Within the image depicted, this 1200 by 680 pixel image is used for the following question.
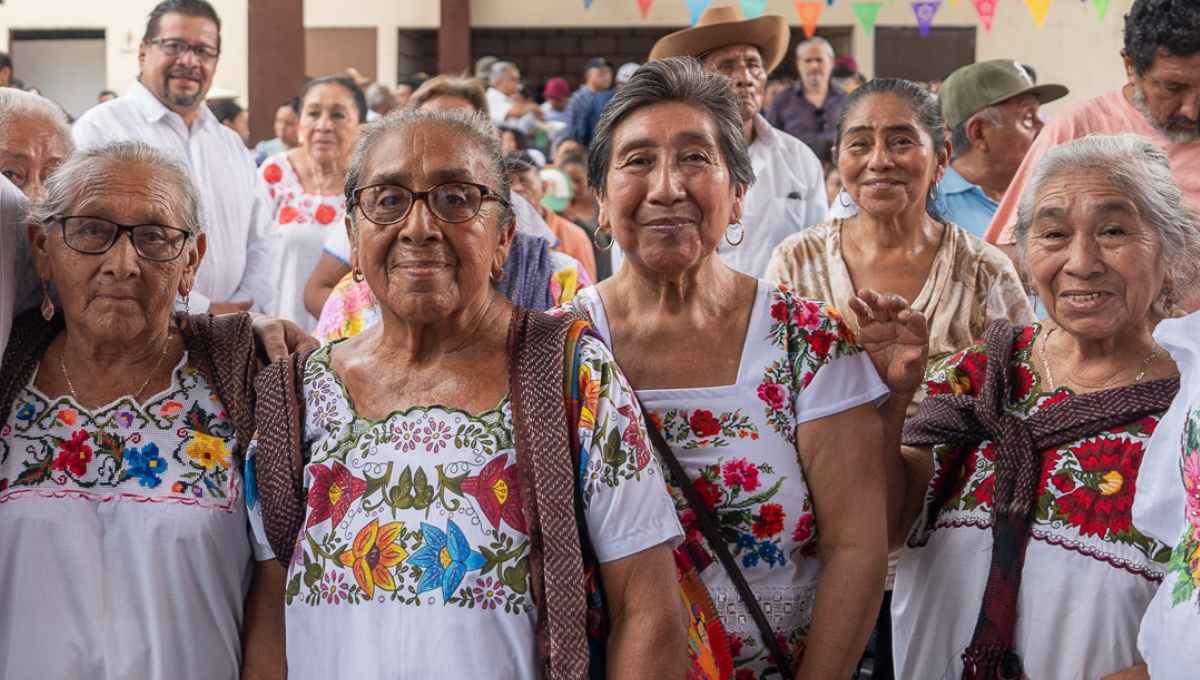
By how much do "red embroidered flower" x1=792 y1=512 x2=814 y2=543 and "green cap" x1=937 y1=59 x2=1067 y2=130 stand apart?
3.01m

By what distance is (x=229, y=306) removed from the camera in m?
4.60

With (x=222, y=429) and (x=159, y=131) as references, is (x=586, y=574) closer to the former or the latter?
(x=222, y=429)

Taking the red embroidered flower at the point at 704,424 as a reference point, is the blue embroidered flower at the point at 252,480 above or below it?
below

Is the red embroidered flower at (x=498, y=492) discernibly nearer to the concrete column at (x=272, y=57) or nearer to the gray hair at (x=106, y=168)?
the gray hair at (x=106, y=168)

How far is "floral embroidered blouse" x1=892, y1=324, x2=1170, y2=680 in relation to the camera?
7.04ft

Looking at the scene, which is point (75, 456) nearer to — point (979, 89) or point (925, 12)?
point (979, 89)

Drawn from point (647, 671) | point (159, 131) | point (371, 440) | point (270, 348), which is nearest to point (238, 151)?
point (159, 131)

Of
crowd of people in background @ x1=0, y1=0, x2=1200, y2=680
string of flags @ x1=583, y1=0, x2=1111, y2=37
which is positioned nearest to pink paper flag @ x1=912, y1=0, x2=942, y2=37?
string of flags @ x1=583, y1=0, x2=1111, y2=37

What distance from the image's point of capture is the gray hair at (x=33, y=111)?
8.77 feet

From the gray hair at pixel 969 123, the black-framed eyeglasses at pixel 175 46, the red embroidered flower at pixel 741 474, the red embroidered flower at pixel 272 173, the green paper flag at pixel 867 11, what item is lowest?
the red embroidered flower at pixel 741 474

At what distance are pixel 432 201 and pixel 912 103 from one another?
5.87ft

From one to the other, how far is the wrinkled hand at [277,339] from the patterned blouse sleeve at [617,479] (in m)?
0.63

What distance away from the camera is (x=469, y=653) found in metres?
1.90

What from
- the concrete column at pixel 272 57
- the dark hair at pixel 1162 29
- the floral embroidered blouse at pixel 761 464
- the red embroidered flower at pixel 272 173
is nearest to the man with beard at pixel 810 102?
the concrete column at pixel 272 57
